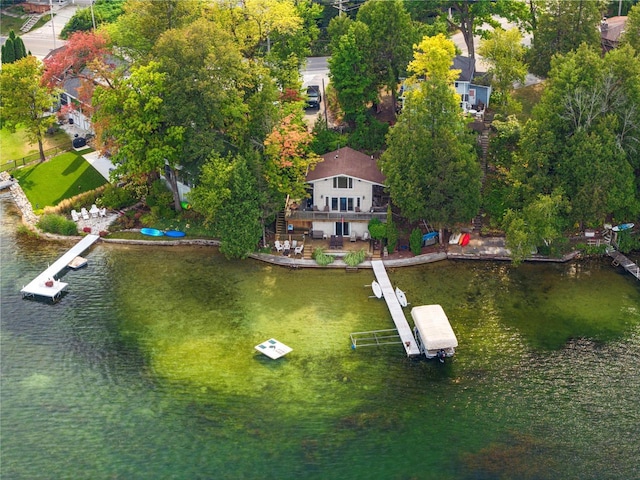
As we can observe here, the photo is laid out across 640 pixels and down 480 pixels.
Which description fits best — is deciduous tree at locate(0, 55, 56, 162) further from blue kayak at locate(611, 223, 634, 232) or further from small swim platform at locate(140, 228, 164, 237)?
blue kayak at locate(611, 223, 634, 232)

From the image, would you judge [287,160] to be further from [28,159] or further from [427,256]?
[28,159]

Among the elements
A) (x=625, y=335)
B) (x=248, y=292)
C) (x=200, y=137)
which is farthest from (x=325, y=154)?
(x=625, y=335)

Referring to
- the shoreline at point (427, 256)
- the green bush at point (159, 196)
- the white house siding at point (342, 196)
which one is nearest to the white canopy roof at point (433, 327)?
the shoreline at point (427, 256)

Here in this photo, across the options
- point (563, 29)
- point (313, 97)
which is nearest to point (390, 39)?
point (313, 97)

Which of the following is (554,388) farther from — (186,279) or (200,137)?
(200,137)

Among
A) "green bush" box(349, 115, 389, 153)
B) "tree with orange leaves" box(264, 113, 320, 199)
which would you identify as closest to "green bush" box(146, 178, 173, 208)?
"tree with orange leaves" box(264, 113, 320, 199)

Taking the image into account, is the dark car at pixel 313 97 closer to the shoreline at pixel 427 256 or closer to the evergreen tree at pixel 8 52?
the shoreline at pixel 427 256

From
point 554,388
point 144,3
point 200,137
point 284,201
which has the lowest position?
point 554,388
